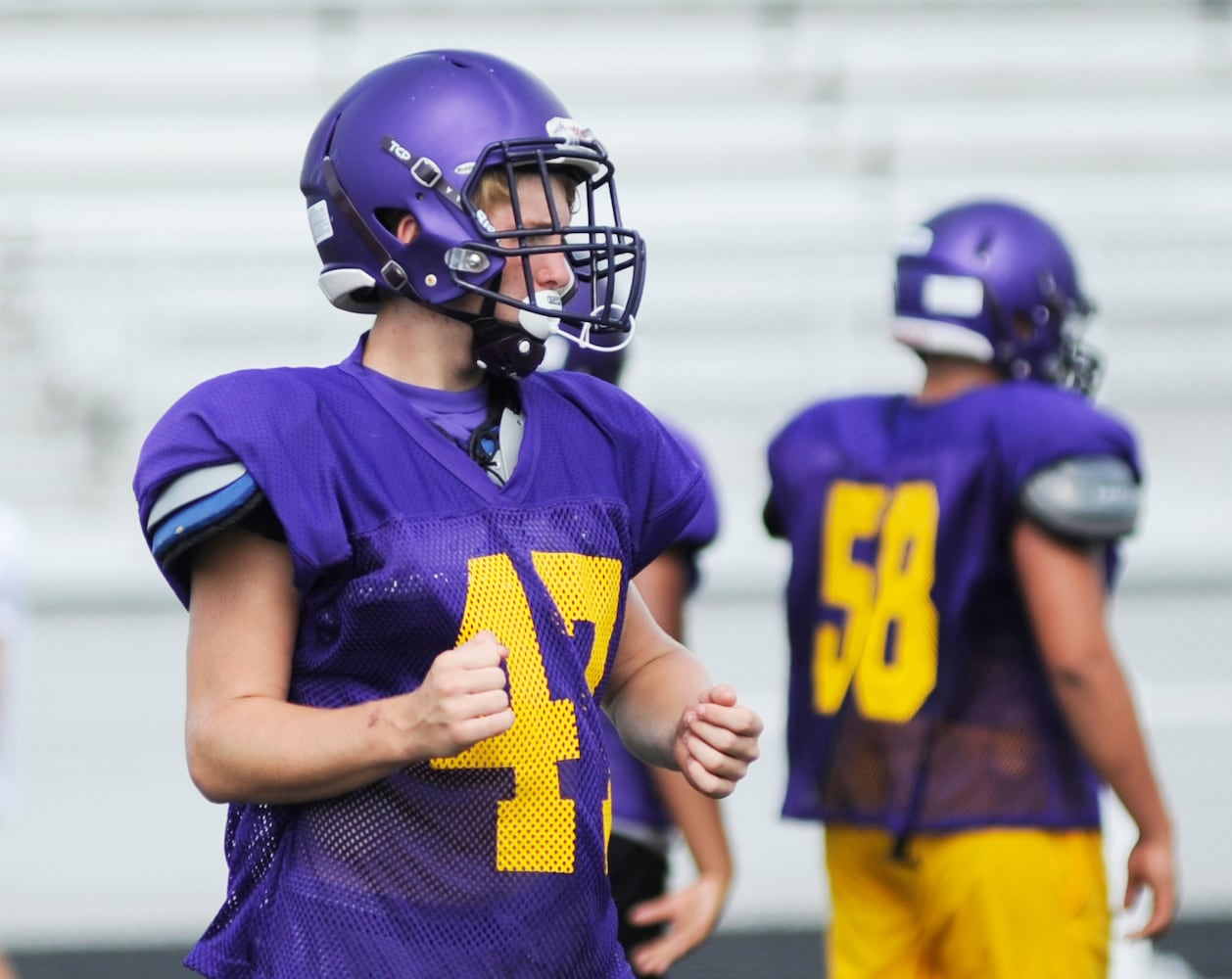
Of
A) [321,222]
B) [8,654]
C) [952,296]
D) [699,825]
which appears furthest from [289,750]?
[952,296]

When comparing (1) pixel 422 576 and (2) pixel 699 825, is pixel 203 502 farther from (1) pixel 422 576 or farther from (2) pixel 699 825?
(2) pixel 699 825

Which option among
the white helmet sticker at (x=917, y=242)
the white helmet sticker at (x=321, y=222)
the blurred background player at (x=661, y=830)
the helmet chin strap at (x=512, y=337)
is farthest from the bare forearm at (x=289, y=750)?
the white helmet sticker at (x=917, y=242)

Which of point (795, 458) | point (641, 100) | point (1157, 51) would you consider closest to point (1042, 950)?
point (795, 458)

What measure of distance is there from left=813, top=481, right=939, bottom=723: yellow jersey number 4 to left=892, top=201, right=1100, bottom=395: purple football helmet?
292 mm

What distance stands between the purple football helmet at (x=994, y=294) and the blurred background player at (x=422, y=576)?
1252 mm

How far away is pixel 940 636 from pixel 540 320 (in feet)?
4.14

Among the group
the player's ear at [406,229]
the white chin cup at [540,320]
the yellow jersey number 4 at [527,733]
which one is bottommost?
the yellow jersey number 4 at [527,733]

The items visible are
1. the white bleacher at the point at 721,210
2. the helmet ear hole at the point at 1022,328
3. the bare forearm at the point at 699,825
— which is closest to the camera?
the bare forearm at the point at 699,825

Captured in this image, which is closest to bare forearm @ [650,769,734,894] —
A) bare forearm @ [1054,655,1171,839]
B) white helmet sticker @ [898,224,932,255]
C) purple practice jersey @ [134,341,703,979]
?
bare forearm @ [1054,655,1171,839]

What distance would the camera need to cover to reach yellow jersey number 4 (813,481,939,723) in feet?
9.44

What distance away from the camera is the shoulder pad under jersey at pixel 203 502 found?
1629 mm

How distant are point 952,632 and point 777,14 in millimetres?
6387

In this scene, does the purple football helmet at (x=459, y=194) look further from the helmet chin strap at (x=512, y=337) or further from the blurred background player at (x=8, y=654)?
the blurred background player at (x=8, y=654)

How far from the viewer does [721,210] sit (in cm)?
797
